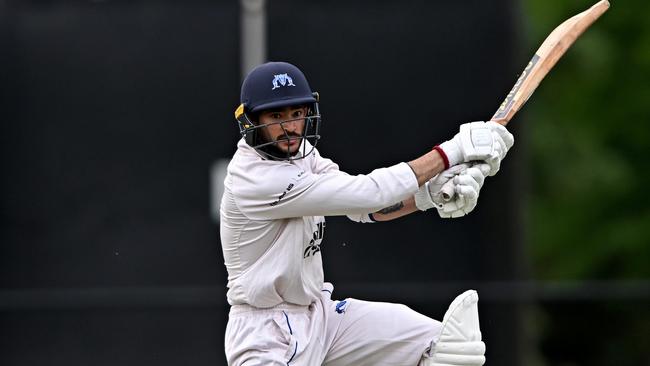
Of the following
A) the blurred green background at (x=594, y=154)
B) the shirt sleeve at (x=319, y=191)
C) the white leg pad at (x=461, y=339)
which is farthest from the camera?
the blurred green background at (x=594, y=154)

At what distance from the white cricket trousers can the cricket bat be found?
3.15 feet

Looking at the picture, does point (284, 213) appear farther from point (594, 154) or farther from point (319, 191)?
point (594, 154)

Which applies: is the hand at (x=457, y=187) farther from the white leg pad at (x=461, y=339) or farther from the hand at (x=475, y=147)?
the white leg pad at (x=461, y=339)

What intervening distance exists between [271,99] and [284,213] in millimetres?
467

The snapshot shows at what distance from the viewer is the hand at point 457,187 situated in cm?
572

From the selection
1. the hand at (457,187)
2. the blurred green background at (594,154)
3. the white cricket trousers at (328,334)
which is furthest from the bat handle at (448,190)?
the blurred green background at (594,154)

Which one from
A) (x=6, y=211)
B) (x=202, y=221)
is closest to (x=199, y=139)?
(x=202, y=221)

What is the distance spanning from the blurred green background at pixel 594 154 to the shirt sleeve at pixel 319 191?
410 inches

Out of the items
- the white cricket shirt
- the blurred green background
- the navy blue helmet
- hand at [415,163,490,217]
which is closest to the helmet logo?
the navy blue helmet

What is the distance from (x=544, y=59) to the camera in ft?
20.6

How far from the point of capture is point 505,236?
1141cm

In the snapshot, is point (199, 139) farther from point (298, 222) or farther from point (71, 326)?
point (298, 222)

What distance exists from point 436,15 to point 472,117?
84 centimetres

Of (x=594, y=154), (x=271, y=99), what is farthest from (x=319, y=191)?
(x=594, y=154)
